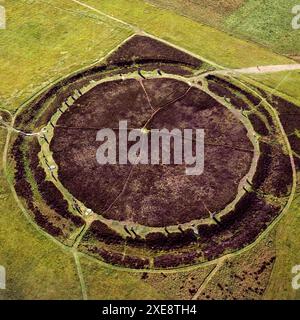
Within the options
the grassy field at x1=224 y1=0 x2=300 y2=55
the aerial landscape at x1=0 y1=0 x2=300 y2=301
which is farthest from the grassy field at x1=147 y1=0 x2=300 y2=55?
the aerial landscape at x1=0 y1=0 x2=300 y2=301

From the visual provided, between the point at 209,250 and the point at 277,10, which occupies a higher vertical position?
the point at 277,10

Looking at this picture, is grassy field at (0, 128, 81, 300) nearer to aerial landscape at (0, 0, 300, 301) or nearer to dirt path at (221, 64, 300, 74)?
aerial landscape at (0, 0, 300, 301)

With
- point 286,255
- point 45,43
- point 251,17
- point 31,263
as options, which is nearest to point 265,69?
point 251,17

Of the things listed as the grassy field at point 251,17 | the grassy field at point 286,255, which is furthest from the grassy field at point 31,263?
the grassy field at point 251,17

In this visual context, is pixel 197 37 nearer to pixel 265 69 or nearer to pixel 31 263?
pixel 265 69
